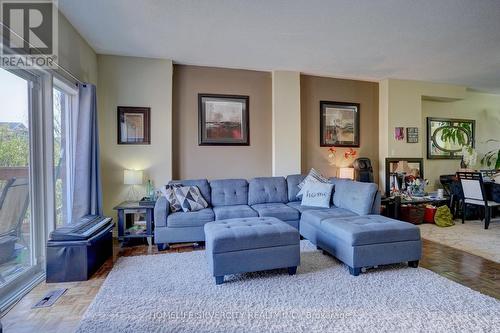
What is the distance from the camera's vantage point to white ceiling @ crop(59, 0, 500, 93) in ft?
9.17

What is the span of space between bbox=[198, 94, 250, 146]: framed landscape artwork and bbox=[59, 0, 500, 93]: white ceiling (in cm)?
58

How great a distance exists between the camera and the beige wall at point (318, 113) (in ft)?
16.7

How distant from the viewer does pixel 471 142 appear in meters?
6.35

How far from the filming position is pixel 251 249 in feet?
8.21

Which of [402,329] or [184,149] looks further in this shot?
[184,149]

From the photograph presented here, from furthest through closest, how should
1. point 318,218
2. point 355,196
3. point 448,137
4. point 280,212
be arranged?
point 448,137 < point 280,212 < point 355,196 < point 318,218

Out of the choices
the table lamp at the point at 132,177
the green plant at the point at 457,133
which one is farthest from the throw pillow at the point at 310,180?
the green plant at the point at 457,133

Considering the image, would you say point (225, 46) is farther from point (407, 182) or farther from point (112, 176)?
point (407, 182)

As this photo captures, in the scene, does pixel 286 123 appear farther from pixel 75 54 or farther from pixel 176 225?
pixel 75 54

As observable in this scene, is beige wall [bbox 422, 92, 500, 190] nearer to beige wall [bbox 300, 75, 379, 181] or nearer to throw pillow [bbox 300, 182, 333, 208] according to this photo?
beige wall [bbox 300, 75, 379, 181]

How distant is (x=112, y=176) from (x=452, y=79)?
6.52 metres

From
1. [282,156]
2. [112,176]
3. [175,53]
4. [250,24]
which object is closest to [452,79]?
[282,156]

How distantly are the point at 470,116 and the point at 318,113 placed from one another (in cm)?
412

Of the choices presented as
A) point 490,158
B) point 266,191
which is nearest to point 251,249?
point 266,191
